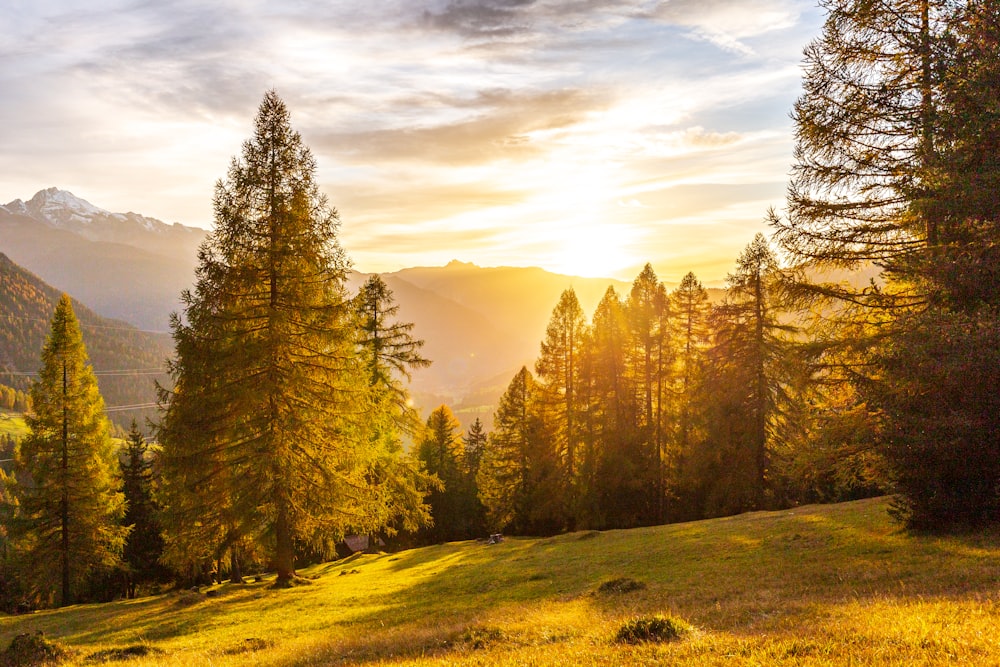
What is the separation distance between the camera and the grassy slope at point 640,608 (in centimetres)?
794

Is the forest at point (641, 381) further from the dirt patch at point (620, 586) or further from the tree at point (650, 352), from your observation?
the dirt patch at point (620, 586)

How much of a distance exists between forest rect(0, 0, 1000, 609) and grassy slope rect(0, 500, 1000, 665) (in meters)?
2.41

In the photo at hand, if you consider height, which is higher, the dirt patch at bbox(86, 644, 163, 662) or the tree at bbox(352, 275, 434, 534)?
the tree at bbox(352, 275, 434, 534)

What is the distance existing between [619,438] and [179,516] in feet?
96.6

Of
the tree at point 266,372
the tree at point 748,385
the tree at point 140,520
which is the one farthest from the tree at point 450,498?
the tree at point 266,372

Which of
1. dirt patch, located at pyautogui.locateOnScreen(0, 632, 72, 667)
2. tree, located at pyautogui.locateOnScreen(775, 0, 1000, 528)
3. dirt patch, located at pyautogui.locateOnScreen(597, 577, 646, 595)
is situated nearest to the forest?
tree, located at pyautogui.locateOnScreen(775, 0, 1000, 528)

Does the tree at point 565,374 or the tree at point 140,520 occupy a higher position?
the tree at point 565,374

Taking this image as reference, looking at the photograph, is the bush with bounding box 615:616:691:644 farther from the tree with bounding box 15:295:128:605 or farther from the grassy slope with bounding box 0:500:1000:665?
the tree with bounding box 15:295:128:605

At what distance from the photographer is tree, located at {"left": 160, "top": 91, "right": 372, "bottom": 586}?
21016 millimetres

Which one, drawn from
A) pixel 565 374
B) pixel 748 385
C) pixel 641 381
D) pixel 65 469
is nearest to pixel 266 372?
pixel 65 469

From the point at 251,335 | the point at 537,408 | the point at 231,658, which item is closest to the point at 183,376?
the point at 251,335

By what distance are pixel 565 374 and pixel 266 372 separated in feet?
87.6

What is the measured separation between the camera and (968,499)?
14281 millimetres

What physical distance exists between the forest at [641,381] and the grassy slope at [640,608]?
2.41m
